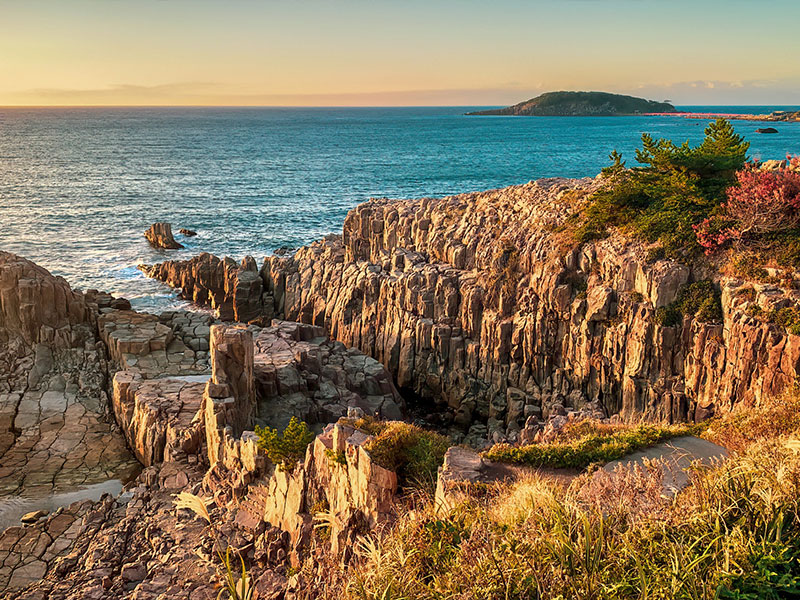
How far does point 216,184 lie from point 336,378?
8300cm

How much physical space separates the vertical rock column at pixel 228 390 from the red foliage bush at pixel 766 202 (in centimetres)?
2104

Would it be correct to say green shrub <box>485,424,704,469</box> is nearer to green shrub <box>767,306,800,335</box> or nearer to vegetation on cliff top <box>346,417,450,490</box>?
vegetation on cliff top <box>346,417,450,490</box>

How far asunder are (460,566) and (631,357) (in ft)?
66.7

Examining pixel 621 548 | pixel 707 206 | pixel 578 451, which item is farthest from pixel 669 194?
pixel 621 548

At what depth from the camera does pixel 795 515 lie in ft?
31.7

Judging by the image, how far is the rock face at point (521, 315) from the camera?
85.0 feet

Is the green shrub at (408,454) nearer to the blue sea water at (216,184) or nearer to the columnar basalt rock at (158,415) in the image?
the columnar basalt rock at (158,415)

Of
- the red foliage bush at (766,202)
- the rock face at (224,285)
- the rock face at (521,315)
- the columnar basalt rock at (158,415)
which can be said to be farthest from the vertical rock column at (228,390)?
the red foliage bush at (766,202)

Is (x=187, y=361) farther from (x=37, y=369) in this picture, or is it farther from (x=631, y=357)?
(x=631, y=357)

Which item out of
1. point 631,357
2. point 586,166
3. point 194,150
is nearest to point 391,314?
point 631,357

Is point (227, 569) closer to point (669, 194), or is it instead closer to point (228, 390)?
point (228, 390)

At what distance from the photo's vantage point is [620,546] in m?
9.84

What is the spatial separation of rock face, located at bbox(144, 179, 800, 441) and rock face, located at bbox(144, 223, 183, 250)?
1023 inches

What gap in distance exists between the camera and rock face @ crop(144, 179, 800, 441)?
25906mm
